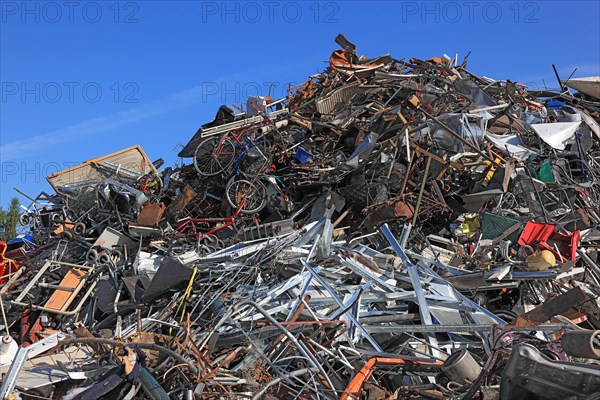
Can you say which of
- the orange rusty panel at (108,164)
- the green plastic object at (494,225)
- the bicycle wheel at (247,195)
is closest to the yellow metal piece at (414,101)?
the green plastic object at (494,225)

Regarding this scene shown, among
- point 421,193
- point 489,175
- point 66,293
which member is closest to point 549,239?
point 489,175

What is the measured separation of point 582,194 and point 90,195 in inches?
331

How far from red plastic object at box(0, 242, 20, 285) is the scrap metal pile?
0.15 ft

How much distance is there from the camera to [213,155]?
10.5 meters

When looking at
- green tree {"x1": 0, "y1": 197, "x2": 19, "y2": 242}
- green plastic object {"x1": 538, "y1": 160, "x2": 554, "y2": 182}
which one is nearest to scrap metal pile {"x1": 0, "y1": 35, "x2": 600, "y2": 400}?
green plastic object {"x1": 538, "y1": 160, "x2": 554, "y2": 182}

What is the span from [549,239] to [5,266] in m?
8.36

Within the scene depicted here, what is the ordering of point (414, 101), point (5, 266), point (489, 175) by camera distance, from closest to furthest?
point (489, 175), point (5, 266), point (414, 101)

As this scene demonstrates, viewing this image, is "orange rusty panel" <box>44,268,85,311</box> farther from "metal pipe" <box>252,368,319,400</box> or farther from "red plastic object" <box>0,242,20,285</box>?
"metal pipe" <box>252,368,319,400</box>

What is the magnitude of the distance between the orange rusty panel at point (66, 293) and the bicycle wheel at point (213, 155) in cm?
276

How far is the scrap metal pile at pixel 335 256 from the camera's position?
5695 mm

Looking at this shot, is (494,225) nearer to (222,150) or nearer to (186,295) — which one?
(186,295)

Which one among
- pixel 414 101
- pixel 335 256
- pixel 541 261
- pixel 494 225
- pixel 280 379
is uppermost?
pixel 414 101

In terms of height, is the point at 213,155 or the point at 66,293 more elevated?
the point at 213,155

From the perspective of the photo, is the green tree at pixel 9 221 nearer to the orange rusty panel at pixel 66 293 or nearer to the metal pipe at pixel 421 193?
the orange rusty panel at pixel 66 293
